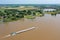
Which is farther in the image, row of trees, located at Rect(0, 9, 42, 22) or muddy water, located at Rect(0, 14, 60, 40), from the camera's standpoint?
row of trees, located at Rect(0, 9, 42, 22)

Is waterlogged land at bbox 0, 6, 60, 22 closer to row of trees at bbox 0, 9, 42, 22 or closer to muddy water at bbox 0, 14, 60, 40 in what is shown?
row of trees at bbox 0, 9, 42, 22

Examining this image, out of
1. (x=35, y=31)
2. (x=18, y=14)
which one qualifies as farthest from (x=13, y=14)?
(x=35, y=31)

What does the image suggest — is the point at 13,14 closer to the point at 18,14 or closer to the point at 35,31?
the point at 18,14

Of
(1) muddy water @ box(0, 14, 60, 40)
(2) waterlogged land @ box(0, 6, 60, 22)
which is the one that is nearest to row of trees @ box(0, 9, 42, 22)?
(2) waterlogged land @ box(0, 6, 60, 22)

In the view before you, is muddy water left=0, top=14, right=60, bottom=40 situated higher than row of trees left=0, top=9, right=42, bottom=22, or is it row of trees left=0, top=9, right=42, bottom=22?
row of trees left=0, top=9, right=42, bottom=22

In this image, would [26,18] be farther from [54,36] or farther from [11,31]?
[54,36]

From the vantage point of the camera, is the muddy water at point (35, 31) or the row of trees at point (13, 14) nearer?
the muddy water at point (35, 31)

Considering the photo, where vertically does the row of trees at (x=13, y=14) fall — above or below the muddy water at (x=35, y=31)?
above

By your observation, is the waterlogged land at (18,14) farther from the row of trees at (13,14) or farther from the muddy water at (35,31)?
the muddy water at (35,31)

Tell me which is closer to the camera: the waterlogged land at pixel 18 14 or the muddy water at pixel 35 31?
the muddy water at pixel 35 31

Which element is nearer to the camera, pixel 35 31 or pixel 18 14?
pixel 35 31

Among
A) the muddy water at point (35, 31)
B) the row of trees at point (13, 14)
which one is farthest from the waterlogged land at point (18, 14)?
the muddy water at point (35, 31)

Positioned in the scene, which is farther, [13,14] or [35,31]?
[13,14]
